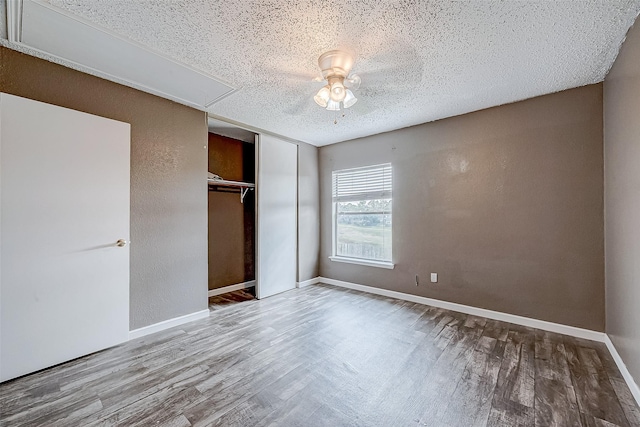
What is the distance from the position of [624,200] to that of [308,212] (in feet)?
12.3

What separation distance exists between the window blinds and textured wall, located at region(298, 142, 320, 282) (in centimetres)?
40

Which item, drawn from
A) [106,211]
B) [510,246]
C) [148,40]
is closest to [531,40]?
[510,246]

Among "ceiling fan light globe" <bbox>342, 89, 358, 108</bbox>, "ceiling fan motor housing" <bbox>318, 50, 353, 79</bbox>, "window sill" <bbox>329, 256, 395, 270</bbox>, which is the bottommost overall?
"window sill" <bbox>329, 256, 395, 270</bbox>

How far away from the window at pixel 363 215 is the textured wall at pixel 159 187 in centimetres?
232

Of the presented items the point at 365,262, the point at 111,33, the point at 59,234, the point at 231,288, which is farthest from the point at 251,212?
the point at 111,33

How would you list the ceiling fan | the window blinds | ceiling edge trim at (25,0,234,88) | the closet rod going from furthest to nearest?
the window blinds < the closet rod < the ceiling fan < ceiling edge trim at (25,0,234,88)

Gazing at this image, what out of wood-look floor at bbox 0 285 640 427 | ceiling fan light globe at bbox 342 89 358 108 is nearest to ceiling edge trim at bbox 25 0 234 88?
ceiling fan light globe at bbox 342 89 358 108

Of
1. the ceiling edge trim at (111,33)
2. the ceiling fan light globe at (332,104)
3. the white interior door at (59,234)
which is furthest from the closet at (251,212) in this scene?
the ceiling fan light globe at (332,104)

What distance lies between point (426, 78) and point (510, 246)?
2132 millimetres

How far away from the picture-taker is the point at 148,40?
1.94 meters

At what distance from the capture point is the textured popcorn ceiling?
1644 mm

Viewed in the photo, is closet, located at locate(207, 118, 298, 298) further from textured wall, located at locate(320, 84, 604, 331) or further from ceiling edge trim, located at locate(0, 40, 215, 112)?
textured wall, located at locate(320, 84, 604, 331)

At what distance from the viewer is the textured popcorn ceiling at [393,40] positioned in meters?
1.64

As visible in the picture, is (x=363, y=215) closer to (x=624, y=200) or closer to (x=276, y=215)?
(x=276, y=215)
